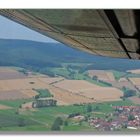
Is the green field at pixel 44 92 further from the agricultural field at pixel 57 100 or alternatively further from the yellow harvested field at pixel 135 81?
the yellow harvested field at pixel 135 81

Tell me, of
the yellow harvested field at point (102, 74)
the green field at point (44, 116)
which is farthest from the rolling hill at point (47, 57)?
the green field at point (44, 116)

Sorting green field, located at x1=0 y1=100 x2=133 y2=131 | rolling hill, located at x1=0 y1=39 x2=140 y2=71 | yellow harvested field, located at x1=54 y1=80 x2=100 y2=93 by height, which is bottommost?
green field, located at x1=0 y1=100 x2=133 y2=131

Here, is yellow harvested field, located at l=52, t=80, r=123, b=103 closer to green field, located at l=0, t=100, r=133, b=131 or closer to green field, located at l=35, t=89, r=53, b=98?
green field, located at l=0, t=100, r=133, b=131

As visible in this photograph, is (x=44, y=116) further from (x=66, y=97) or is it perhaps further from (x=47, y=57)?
(x=47, y=57)

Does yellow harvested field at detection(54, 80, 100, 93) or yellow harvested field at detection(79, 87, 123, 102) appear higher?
yellow harvested field at detection(54, 80, 100, 93)

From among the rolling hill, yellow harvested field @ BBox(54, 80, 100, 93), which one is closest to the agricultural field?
yellow harvested field @ BBox(54, 80, 100, 93)

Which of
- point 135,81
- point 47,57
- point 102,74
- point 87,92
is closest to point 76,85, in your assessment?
point 87,92
